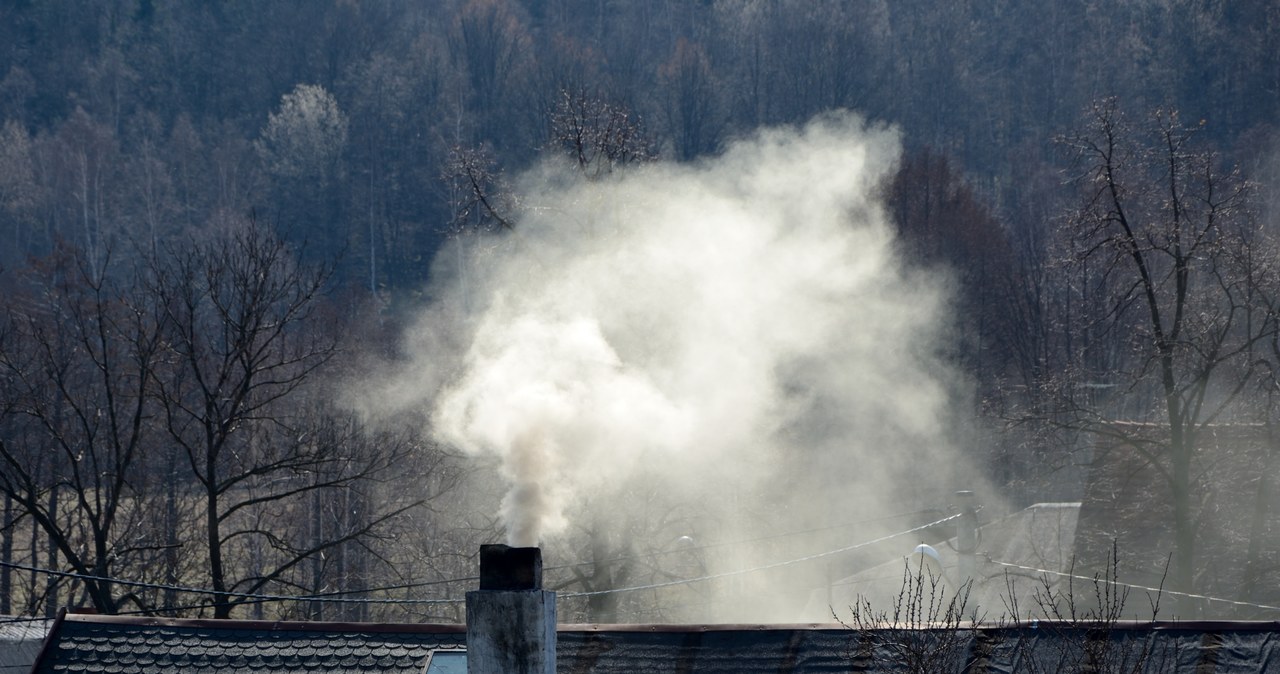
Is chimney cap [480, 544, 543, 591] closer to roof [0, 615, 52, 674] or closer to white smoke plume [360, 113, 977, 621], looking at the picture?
white smoke plume [360, 113, 977, 621]

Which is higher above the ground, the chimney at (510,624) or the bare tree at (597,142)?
the bare tree at (597,142)

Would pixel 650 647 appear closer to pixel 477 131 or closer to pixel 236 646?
pixel 236 646

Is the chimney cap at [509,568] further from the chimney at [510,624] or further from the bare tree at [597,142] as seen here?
the bare tree at [597,142]

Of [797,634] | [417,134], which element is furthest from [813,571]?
[417,134]

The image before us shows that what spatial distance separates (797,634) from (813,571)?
2403 centimetres

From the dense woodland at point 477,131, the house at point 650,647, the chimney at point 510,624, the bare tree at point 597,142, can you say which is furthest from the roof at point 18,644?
the dense woodland at point 477,131

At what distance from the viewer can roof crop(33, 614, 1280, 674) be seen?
10859mm

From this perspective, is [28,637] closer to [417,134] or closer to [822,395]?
[822,395]

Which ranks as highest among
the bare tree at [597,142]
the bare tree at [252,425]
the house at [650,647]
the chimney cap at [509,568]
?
the bare tree at [597,142]

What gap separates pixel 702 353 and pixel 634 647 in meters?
16.1

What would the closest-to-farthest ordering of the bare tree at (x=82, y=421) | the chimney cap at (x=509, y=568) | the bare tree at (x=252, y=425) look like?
the chimney cap at (x=509, y=568), the bare tree at (x=252, y=425), the bare tree at (x=82, y=421)

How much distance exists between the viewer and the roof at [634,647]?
10.9 meters

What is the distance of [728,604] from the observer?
31.2m

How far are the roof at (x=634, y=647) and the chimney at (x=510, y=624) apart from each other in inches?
90.0
